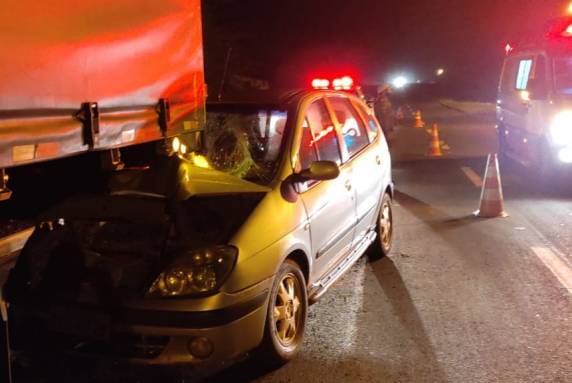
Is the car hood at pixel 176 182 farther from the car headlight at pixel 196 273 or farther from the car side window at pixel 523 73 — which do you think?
the car side window at pixel 523 73

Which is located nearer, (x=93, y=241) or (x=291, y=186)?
(x=93, y=241)

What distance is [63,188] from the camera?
5652 millimetres

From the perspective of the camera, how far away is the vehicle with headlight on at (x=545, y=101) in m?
9.88

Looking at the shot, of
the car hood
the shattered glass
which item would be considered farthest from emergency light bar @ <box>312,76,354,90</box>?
the car hood

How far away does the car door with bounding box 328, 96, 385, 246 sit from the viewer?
18.8ft

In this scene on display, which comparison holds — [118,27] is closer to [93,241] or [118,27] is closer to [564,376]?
[93,241]

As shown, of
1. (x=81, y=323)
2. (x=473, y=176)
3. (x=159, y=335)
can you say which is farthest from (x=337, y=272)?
(x=473, y=176)

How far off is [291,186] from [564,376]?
2054mm

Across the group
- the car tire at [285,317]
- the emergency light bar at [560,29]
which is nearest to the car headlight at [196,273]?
the car tire at [285,317]

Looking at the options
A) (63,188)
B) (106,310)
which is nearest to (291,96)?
(63,188)

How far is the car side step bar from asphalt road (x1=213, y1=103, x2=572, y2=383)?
280 mm

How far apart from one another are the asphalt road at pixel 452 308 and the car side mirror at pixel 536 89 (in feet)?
5.59

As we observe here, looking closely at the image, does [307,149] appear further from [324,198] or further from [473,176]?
[473,176]

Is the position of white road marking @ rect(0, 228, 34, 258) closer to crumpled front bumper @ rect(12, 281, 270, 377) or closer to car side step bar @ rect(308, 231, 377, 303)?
crumpled front bumper @ rect(12, 281, 270, 377)
